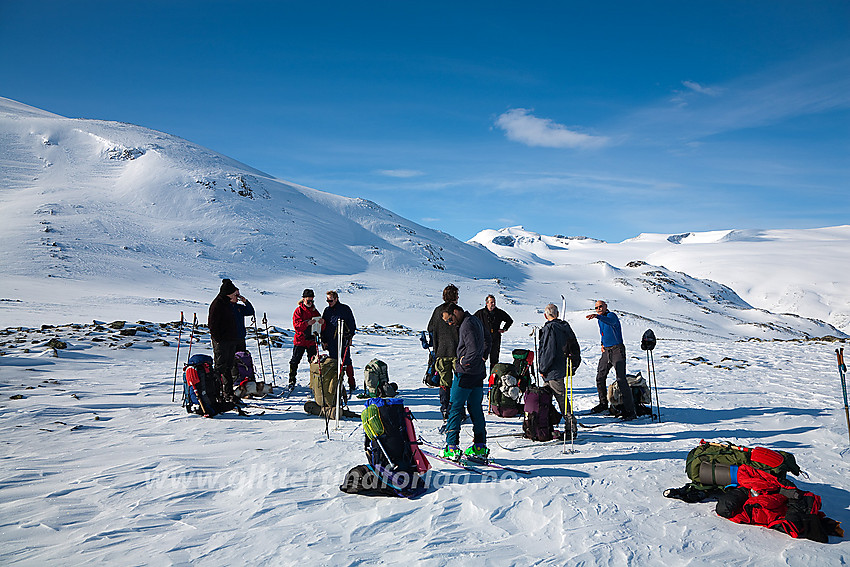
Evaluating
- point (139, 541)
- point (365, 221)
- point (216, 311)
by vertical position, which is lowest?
point (139, 541)

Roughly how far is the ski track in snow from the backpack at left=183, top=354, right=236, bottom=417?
0.92ft

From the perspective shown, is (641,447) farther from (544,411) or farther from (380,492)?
(380,492)

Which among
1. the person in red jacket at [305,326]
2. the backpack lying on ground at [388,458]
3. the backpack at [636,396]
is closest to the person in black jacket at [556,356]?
the backpack at [636,396]

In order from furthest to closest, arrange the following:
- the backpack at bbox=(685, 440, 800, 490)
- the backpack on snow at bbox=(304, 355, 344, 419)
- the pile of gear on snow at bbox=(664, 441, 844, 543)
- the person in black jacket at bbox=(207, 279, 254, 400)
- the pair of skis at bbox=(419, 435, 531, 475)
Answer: the person in black jacket at bbox=(207, 279, 254, 400) → the backpack on snow at bbox=(304, 355, 344, 419) → the pair of skis at bbox=(419, 435, 531, 475) → the backpack at bbox=(685, 440, 800, 490) → the pile of gear on snow at bbox=(664, 441, 844, 543)

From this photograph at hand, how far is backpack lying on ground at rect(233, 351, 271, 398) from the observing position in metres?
9.83

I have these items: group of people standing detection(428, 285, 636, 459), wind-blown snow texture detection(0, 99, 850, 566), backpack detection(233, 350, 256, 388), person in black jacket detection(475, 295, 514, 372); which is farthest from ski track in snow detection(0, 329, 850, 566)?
person in black jacket detection(475, 295, 514, 372)

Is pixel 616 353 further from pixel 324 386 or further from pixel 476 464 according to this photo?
pixel 324 386

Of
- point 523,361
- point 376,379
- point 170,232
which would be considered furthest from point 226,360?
point 170,232

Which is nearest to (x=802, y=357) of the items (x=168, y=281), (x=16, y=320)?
(x=16, y=320)

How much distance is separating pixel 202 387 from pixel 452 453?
15.7 feet

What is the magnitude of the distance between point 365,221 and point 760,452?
79.0 meters

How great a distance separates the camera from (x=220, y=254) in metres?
52.6

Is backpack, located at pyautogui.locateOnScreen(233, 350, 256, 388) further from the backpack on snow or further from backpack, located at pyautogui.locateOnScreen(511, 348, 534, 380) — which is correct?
backpack, located at pyautogui.locateOnScreen(511, 348, 534, 380)

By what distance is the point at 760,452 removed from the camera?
510 cm
